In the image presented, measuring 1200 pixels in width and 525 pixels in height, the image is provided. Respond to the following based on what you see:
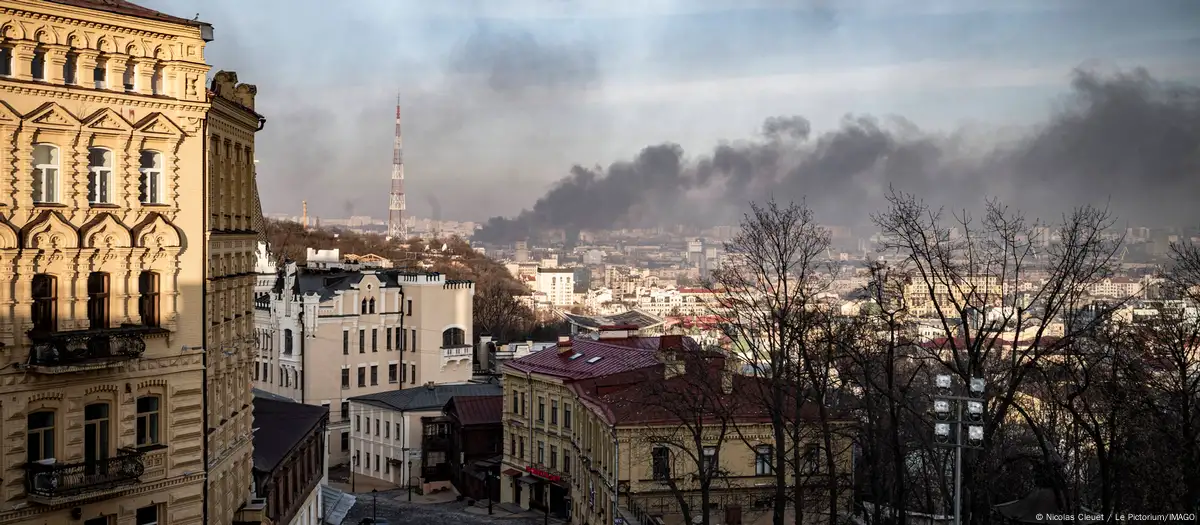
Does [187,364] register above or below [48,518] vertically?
above

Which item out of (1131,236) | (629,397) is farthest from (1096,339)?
(1131,236)

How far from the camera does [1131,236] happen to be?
78.8 meters

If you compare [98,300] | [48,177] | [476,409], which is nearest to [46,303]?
Answer: [98,300]

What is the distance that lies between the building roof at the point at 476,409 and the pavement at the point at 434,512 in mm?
3249

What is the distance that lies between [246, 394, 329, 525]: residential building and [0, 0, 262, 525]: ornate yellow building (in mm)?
4154

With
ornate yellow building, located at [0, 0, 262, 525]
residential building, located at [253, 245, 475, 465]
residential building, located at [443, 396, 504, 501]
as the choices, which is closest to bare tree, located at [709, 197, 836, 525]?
ornate yellow building, located at [0, 0, 262, 525]

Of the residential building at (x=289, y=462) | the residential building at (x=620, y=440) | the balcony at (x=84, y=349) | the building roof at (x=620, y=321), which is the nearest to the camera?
the balcony at (x=84, y=349)

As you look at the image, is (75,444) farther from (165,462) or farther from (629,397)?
(629,397)

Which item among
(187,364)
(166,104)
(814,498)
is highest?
(166,104)

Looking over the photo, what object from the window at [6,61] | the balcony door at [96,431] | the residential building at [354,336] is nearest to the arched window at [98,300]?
the balcony door at [96,431]

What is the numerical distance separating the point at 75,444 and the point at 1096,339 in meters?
20.3

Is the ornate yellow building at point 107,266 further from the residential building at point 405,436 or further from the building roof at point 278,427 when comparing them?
the residential building at point 405,436

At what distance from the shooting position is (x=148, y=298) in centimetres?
2012

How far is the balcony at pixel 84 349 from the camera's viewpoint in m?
18.2
